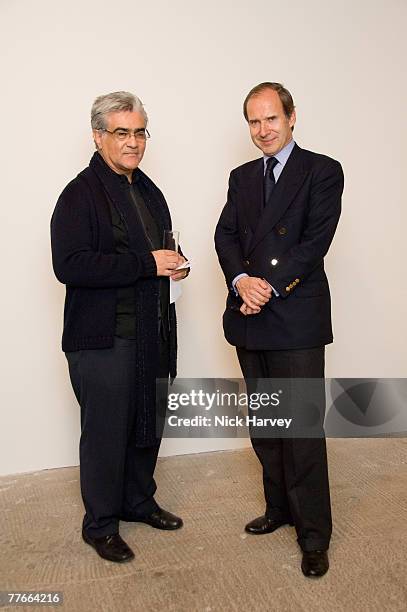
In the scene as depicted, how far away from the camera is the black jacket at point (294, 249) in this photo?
2.18 meters

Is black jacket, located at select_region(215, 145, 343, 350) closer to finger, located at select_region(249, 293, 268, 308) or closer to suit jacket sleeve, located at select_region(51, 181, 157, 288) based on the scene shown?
finger, located at select_region(249, 293, 268, 308)

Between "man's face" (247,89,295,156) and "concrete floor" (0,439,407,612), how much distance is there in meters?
1.41

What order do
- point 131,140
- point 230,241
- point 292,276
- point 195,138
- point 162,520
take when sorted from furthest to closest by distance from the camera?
1. point 195,138
2. point 162,520
3. point 230,241
4. point 131,140
5. point 292,276

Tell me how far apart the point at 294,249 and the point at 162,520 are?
46.1 inches

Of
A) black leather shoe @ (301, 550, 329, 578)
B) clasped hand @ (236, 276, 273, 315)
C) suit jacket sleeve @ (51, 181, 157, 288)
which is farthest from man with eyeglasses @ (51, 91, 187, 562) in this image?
black leather shoe @ (301, 550, 329, 578)

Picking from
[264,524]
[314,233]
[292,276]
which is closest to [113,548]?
[264,524]

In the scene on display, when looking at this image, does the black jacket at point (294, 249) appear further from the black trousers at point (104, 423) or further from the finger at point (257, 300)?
the black trousers at point (104, 423)

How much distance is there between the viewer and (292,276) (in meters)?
2.16

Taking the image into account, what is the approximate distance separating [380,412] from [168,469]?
1.28 metres

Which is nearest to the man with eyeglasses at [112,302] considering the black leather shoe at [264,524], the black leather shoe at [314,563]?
the black leather shoe at [264,524]

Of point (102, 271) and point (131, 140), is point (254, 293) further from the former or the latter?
point (131, 140)

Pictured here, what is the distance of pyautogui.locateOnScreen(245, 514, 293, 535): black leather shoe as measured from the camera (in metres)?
2.46

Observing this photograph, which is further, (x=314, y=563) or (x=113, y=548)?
(x=113, y=548)

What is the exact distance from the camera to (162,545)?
2.39 meters
